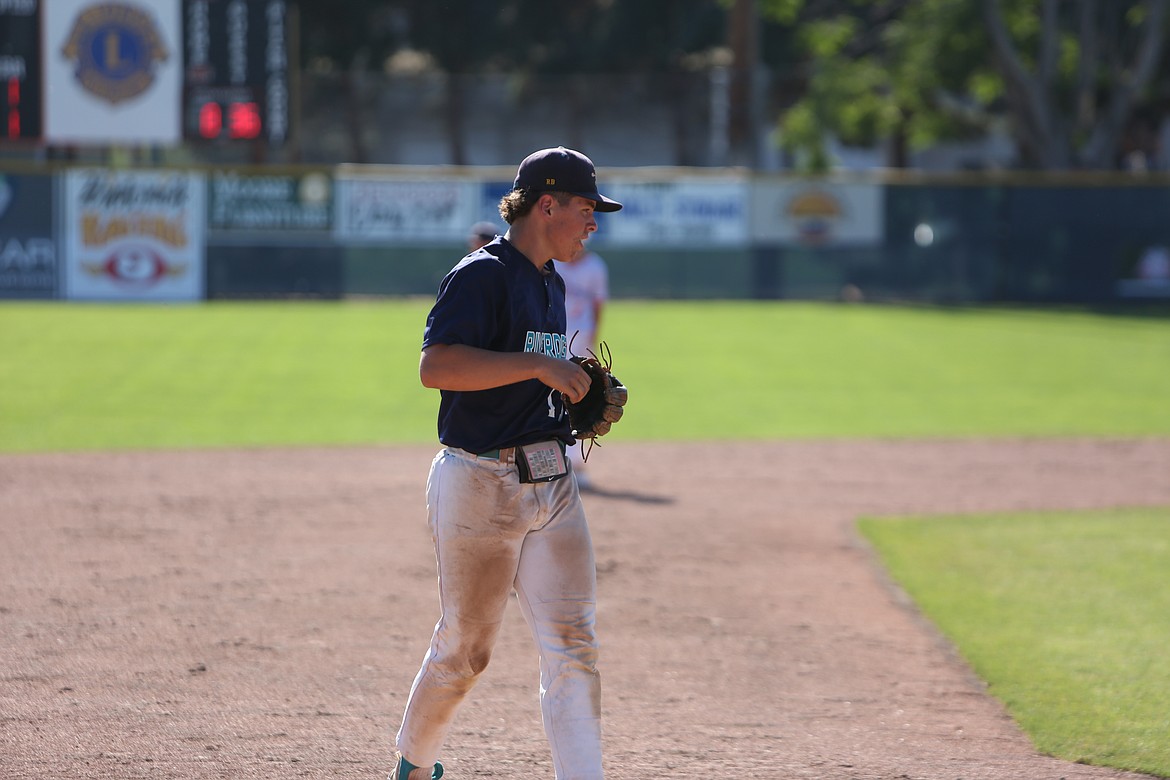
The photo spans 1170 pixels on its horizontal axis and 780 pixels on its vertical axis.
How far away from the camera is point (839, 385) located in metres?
16.0

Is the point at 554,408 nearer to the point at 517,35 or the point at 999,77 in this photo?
the point at 999,77

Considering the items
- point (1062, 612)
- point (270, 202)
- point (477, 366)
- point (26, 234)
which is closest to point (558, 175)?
point (477, 366)

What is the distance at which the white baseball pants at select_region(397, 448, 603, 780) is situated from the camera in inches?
153

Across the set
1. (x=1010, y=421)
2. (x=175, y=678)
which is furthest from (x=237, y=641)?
(x=1010, y=421)

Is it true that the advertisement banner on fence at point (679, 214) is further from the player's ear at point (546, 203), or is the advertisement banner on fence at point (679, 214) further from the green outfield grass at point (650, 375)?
the player's ear at point (546, 203)

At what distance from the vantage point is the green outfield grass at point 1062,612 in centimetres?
517

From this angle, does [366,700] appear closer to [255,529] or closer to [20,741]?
[20,741]

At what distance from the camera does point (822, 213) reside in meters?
27.1

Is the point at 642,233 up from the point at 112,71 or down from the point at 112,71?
down

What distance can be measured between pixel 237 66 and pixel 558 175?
20.1 meters

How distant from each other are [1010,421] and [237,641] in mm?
9545

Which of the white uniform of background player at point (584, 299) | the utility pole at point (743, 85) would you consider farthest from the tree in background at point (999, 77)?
the white uniform of background player at point (584, 299)

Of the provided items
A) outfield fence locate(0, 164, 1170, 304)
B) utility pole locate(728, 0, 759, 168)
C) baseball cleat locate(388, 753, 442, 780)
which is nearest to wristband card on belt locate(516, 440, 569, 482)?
baseball cleat locate(388, 753, 442, 780)

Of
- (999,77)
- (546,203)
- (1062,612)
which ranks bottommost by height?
(1062,612)
